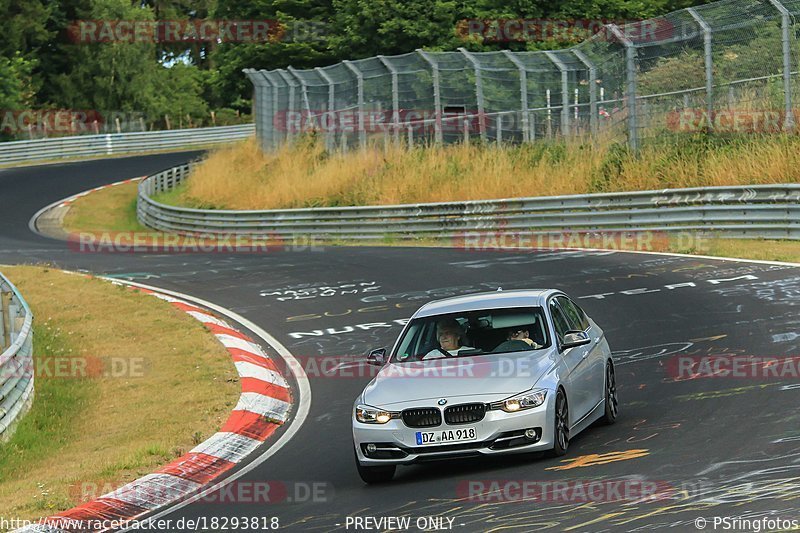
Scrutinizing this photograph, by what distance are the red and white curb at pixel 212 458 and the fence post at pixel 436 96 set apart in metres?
17.2

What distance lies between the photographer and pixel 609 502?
26.3 feet

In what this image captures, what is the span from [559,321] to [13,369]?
6465 millimetres

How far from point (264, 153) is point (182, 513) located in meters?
35.7

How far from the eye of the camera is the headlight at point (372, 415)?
9773 millimetres

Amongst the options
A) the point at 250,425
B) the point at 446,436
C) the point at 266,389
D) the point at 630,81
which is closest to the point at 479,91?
the point at 630,81

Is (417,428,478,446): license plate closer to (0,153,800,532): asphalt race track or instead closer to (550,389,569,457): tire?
(0,153,800,532): asphalt race track

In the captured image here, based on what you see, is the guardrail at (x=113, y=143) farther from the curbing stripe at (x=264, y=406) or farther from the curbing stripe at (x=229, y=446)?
the curbing stripe at (x=229, y=446)

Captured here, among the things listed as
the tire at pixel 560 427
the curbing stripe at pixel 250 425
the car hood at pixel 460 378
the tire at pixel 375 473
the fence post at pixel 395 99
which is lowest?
the curbing stripe at pixel 250 425

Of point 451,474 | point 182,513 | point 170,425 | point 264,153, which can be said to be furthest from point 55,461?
point 264,153

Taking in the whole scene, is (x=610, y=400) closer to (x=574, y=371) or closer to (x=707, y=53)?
(x=574, y=371)

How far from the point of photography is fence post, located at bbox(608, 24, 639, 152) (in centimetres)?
2748

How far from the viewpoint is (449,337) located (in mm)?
10875

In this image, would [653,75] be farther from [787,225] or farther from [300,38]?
[300,38]

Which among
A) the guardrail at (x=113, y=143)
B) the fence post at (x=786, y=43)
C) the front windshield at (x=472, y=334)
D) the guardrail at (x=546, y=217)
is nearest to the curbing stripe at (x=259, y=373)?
the front windshield at (x=472, y=334)
